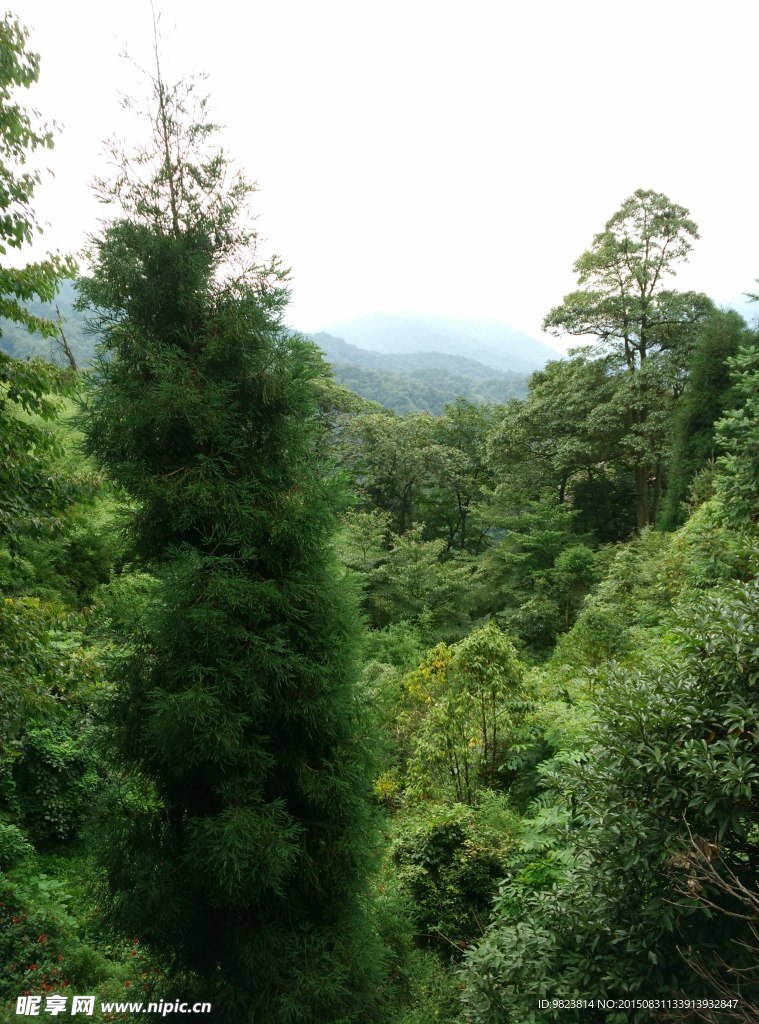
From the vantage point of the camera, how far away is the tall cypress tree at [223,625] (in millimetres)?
3238

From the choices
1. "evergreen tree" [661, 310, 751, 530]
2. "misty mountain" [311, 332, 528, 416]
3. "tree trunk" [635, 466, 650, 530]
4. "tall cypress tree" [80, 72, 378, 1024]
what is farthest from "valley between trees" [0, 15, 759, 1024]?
"misty mountain" [311, 332, 528, 416]

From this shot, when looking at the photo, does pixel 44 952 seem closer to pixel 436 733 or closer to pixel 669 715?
pixel 436 733

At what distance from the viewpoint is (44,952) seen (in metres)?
5.36

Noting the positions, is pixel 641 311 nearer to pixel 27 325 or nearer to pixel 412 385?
pixel 27 325

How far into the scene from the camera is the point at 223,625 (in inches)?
128

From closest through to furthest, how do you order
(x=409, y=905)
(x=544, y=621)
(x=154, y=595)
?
(x=154, y=595) < (x=409, y=905) < (x=544, y=621)

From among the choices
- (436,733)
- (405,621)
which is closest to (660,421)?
(405,621)

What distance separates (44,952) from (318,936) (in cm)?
370

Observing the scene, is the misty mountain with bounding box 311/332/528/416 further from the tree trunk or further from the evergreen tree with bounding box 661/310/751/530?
the evergreen tree with bounding box 661/310/751/530

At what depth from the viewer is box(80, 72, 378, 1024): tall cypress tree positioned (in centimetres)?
324

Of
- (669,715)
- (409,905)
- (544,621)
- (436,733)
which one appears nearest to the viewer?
(669,715)

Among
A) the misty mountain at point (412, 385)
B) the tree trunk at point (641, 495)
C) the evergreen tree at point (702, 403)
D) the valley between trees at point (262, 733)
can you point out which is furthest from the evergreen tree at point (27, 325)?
the misty mountain at point (412, 385)

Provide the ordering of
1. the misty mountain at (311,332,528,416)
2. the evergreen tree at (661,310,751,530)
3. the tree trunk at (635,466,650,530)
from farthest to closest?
the misty mountain at (311,332,528,416), the tree trunk at (635,466,650,530), the evergreen tree at (661,310,751,530)

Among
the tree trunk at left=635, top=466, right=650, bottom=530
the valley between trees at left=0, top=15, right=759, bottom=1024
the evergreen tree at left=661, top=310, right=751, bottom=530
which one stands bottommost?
the valley between trees at left=0, top=15, right=759, bottom=1024
